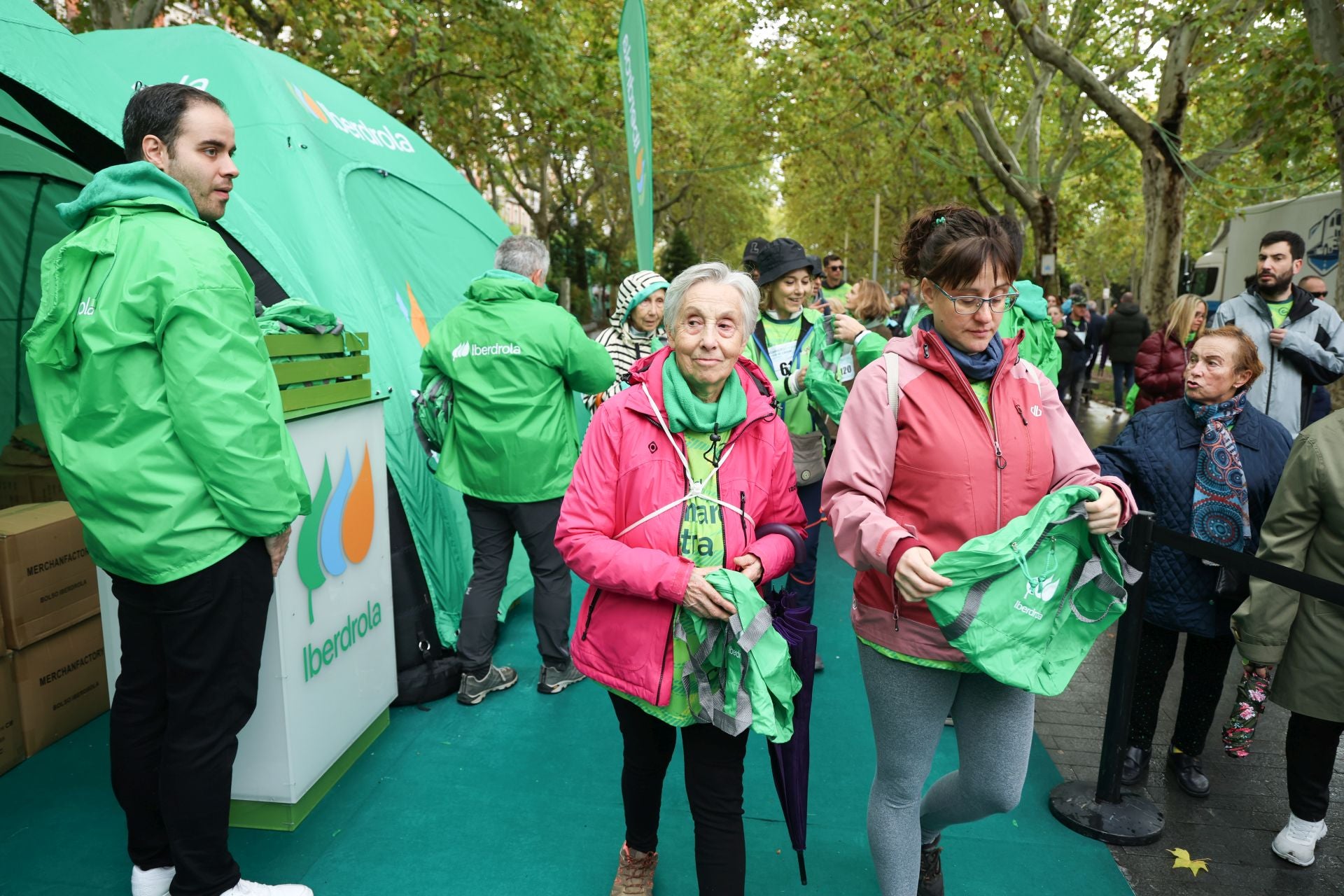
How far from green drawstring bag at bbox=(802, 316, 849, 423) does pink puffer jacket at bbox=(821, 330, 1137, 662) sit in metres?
1.45

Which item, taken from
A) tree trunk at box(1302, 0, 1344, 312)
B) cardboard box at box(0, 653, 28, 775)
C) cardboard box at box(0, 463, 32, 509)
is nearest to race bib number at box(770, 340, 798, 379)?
cardboard box at box(0, 653, 28, 775)

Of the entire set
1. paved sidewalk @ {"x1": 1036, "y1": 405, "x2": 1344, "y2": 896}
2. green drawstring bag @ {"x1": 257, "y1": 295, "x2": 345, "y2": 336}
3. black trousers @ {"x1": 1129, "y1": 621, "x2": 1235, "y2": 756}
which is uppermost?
green drawstring bag @ {"x1": 257, "y1": 295, "x2": 345, "y2": 336}

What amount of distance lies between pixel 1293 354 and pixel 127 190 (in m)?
5.23

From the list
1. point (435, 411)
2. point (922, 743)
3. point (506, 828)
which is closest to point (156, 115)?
point (435, 411)

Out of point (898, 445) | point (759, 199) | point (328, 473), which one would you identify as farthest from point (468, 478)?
point (759, 199)

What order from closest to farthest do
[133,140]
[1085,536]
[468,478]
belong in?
[1085,536] < [133,140] < [468,478]

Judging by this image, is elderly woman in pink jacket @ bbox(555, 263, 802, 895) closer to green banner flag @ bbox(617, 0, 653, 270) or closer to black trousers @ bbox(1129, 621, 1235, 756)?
black trousers @ bbox(1129, 621, 1235, 756)

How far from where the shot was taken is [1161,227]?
34.6 ft

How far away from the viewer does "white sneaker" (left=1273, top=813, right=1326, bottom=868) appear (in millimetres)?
2812

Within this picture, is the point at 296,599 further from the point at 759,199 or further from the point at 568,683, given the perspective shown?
the point at 759,199

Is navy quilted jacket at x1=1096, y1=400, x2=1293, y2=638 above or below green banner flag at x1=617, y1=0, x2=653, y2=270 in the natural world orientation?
below

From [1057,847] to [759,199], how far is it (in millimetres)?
34030

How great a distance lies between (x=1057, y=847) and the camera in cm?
291

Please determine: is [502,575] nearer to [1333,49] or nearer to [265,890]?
[265,890]
